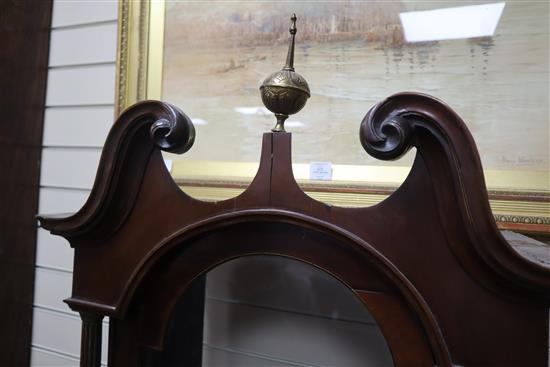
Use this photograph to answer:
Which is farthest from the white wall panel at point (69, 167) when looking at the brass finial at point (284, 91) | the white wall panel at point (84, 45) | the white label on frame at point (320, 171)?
the brass finial at point (284, 91)

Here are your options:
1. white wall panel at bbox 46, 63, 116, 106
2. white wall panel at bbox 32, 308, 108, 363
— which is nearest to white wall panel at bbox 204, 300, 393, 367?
white wall panel at bbox 32, 308, 108, 363

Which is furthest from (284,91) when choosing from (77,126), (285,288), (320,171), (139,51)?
(77,126)

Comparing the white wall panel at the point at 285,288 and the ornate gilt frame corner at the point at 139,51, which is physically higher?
the ornate gilt frame corner at the point at 139,51

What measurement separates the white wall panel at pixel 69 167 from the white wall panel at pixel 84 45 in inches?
10.7

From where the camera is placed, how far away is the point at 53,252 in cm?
119

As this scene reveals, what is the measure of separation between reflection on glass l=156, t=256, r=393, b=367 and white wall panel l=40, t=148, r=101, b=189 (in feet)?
1.59

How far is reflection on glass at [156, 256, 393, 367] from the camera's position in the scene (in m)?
0.89

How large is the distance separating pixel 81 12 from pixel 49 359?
107cm

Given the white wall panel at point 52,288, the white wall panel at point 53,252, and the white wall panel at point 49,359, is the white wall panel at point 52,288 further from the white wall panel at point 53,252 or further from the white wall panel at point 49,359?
the white wall panel at point 49,359

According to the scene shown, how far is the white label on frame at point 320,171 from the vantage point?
0.91m

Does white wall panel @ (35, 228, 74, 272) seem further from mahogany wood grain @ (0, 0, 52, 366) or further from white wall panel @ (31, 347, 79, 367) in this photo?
white wall panel @ (31, 347, 79, 367)

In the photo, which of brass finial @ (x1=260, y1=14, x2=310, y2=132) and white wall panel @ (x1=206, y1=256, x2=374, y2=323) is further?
white wall panel @ (x1=206, y1=256, x2=374, y2=323)

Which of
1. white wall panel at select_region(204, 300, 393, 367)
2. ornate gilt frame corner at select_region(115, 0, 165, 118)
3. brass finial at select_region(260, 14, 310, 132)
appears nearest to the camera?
brass finial at select_region(260, 14, 310, 132)

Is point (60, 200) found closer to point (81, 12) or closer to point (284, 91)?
point (81, 12)
